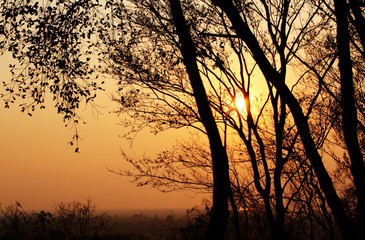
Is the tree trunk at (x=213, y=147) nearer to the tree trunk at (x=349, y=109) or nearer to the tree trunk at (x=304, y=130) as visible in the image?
the tree trunk at (x=304, y=130)

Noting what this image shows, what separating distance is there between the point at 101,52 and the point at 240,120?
18.3 ft

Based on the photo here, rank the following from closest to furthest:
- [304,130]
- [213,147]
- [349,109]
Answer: [349,109] < [213,147] < [304,130]

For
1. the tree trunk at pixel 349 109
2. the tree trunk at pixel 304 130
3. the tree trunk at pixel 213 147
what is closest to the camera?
the tree trunk at pixel 349 109

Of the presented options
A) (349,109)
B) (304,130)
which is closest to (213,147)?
(304,130)

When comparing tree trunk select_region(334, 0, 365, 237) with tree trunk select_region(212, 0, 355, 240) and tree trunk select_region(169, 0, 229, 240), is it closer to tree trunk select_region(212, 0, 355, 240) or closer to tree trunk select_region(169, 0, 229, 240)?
tree trunk select_region(212, 0, 355, 240)

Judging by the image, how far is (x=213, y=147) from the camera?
533 centimetres

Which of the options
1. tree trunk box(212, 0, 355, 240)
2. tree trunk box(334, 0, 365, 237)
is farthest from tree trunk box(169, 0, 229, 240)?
tree trunk box(334, 0, 365, 237)

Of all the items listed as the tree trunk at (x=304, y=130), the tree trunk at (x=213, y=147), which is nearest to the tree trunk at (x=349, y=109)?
the tree trunk at (x=304, y=130)

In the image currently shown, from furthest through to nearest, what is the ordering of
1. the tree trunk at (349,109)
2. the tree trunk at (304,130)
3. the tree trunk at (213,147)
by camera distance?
the tree trunk at (304,130), the tree trunk at (213,147), the tree trunk at (349,109)

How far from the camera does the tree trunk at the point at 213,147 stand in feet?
16.1

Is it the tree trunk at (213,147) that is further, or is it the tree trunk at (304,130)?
the tree trunk at (304,130)

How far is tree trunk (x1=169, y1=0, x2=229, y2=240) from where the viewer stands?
4906mm

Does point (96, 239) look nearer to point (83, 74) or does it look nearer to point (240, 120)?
point (240, 120)

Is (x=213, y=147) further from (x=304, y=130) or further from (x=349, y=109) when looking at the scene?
(x=349, y=109)
